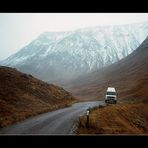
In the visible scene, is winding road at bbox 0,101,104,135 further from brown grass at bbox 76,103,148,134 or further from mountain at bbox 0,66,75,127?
mountain at bbox 0,66,75,127

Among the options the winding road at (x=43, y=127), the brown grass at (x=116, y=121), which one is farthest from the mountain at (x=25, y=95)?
the brown grass at (x=116, y=121)

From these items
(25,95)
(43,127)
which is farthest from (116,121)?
(25,95)

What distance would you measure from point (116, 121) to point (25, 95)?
18.5m

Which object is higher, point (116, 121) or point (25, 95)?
point (25, 95)

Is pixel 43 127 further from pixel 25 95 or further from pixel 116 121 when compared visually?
pixel 25 95

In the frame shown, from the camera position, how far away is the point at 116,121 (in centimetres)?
3106

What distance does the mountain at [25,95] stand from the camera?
3628 cm

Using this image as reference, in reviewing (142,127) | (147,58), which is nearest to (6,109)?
(142,127)

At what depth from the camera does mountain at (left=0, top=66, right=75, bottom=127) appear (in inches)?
1428

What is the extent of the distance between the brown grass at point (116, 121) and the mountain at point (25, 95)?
7357 mm

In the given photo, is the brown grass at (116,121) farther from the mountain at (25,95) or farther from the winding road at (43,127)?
the mountain at (25,95)

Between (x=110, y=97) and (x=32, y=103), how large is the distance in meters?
13.4
